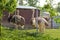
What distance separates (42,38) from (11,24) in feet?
16.8

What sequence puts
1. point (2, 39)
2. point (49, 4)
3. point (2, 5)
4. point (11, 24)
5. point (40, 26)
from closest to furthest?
point (49, 4) → point (2, 39) → point (2, 5) → point (40, 26) → point (11, 24)

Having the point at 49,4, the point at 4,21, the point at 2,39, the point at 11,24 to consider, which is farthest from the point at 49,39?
the point at 4,21

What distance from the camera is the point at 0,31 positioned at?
10.0 meters

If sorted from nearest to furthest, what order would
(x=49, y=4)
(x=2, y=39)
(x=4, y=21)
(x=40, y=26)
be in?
1. (x=49, y=4)
2. (x=2, y=39)
3. (x=40, y=26)
4. (x=4, y=21)

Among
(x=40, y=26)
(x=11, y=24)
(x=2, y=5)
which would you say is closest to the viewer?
(x=2, y=5)

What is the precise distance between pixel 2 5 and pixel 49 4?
3943mm

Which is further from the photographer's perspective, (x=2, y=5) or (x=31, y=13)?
(x=31, y=13)

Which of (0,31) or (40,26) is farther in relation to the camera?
(40,26)

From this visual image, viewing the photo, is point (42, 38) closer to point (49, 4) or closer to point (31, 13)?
point (49, 4)

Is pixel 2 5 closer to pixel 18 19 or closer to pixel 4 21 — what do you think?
pixel 18 19

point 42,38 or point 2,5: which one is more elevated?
point 2,5

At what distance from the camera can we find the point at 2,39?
8859 millimetres

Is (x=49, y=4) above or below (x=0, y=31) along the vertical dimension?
above

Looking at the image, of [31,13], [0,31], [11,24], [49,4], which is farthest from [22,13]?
[49,4]
